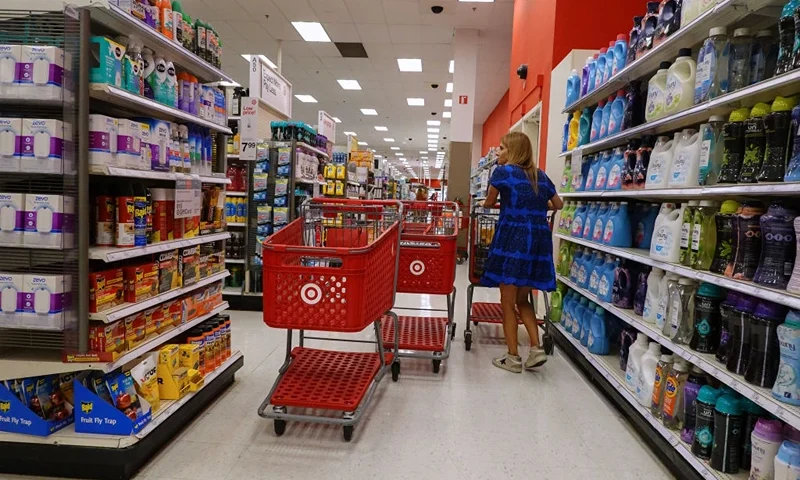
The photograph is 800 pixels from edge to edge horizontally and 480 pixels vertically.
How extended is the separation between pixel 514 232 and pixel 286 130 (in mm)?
3003

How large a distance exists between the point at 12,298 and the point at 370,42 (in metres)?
9.04

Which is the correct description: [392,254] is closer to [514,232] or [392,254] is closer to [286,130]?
[514,232]

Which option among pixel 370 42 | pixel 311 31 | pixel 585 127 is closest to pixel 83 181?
pixel 585 127

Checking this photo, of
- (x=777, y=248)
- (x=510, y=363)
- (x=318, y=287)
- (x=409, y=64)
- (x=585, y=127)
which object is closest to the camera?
(x=777, y=248)

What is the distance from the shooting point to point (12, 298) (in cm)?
192

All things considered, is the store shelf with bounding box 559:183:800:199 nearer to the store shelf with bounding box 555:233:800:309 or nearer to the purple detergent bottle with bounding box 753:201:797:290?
the purple detergent bottle with bounding box 753:201:797:290

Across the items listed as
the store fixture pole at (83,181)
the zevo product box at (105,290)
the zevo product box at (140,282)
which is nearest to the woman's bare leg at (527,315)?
the zevo product box at (140,282)

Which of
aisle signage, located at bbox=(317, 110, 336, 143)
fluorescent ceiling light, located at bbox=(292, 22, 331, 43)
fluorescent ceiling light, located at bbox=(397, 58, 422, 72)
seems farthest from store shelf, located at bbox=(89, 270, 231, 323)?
fluorescent ceiling light, located at bbox=(397, 58, 422, 72)

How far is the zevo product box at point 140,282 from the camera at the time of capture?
86.5 inches

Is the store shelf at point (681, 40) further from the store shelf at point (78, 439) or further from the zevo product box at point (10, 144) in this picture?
the store shelf at point (78, 439)

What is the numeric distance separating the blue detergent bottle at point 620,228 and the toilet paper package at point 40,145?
3016 mm

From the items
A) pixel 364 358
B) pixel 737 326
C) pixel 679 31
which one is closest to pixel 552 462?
pixel 737 326

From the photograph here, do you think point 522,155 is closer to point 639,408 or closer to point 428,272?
point 428,272

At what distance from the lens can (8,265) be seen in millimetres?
1972
